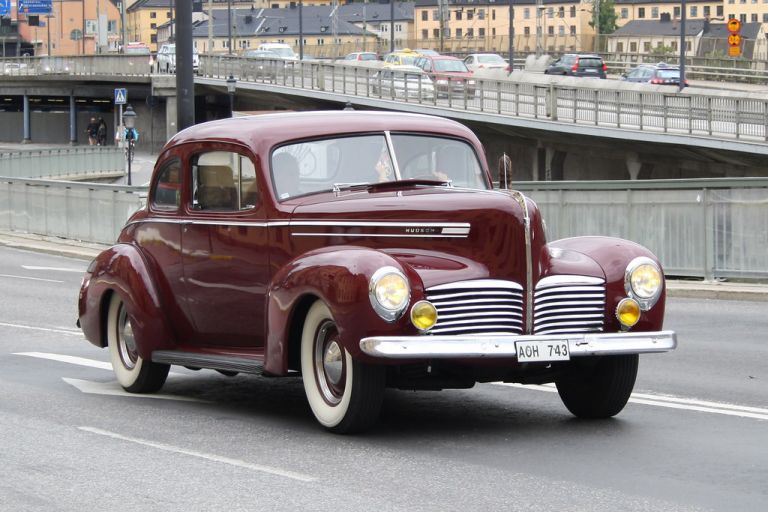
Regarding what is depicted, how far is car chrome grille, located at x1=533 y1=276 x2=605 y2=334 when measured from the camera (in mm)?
8625

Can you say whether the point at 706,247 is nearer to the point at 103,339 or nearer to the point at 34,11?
the point at 103,339

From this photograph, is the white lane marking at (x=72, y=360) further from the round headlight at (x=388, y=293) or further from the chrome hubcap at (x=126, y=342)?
the round headlight at (x=388, y=293)

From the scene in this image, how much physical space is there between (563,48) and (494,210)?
131341mm

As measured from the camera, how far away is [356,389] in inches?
328

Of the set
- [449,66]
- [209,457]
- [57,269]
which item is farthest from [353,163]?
[449,66]

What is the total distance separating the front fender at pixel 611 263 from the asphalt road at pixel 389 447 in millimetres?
633

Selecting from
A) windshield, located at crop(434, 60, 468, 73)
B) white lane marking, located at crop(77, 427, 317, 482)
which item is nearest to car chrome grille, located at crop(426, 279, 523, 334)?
white lane marking, located at crop(77, 427, 317, 482)

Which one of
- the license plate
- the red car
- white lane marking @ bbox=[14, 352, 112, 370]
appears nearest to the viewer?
the license plate

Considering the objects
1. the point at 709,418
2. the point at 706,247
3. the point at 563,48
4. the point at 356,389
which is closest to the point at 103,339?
the point at 356,389

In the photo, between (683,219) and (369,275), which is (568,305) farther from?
(683,219)

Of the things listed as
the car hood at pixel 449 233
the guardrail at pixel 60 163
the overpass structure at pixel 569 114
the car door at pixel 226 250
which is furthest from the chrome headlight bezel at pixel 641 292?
the guardrail at pixel 60 163

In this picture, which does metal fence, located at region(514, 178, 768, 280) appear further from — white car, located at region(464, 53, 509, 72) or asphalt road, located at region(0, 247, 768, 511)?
white car, located at region(464, 53, 509, 72)

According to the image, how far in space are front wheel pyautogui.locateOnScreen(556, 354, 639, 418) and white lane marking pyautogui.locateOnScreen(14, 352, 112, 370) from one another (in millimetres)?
4673

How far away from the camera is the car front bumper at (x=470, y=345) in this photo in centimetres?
805
